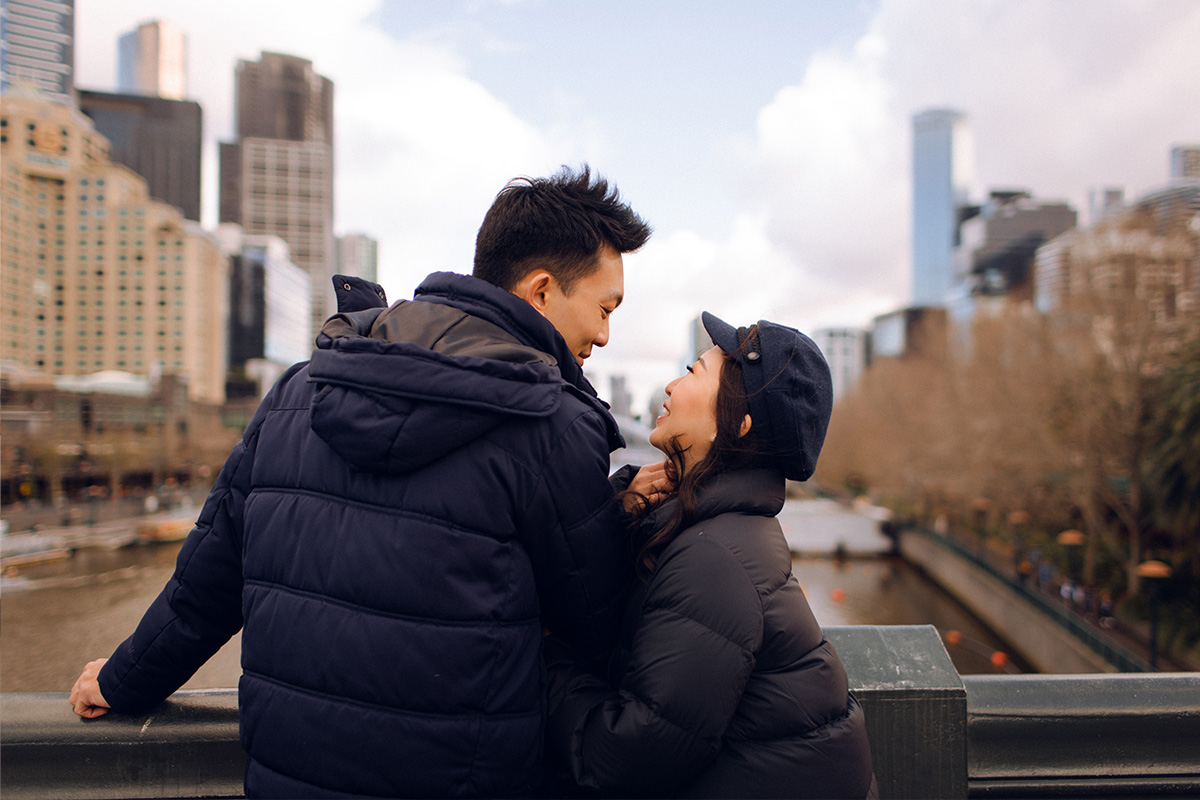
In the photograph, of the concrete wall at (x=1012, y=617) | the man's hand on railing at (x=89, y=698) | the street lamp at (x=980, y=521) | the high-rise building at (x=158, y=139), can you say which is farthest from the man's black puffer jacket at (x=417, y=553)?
the high-rise building at (x=158, y=139)

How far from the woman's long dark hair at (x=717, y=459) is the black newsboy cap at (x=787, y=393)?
3 centimetres

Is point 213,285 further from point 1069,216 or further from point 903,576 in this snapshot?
point 1069,216

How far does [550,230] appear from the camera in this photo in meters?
1.54

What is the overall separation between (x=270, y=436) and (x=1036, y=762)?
214 centimetres

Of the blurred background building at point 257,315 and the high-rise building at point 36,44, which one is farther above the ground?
the high-rise building at point 36,44

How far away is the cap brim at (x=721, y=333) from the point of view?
1562mm

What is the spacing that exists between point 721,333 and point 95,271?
8481 centimetres

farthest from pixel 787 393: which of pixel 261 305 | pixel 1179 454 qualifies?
pixel 261 305

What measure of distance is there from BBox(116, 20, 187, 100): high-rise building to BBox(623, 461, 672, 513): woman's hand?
445ft

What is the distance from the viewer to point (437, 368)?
3.64ft

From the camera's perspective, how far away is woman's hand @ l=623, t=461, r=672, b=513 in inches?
60.7

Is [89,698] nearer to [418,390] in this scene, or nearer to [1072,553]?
[418,390]

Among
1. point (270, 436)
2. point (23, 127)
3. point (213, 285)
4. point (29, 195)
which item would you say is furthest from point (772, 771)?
point (213, 285)

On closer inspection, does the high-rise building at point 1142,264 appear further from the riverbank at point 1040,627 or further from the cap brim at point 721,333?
the cap brim at point 721,333
